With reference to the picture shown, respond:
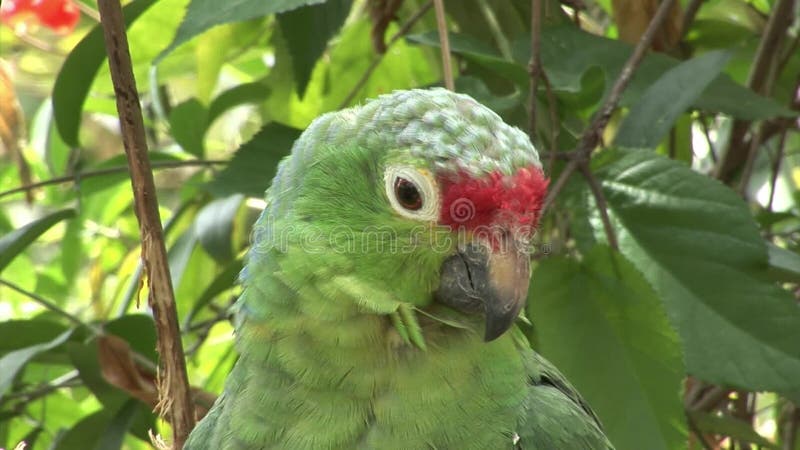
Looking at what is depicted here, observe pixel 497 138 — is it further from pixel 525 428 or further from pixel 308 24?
pixel 308 24

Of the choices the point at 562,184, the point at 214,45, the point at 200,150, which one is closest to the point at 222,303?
the point at 200,150

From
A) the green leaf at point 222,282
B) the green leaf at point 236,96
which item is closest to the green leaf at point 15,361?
the green leaf at point 222,282

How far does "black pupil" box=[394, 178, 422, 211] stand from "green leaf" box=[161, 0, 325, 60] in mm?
296

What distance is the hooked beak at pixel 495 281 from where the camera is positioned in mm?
1021

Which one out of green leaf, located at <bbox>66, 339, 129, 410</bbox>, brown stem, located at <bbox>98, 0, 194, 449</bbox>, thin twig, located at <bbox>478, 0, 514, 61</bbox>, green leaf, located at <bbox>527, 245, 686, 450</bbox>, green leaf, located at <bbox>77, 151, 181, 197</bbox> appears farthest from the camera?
green leaf, located at <bbox>77, 151, 181, 197</bbox>

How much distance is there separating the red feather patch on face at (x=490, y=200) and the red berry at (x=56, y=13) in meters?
1.37

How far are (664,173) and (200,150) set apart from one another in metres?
0.87

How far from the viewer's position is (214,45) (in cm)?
173

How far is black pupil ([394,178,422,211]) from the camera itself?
103 cm

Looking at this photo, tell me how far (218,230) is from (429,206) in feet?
2.45

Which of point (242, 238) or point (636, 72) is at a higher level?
point (636, 72)

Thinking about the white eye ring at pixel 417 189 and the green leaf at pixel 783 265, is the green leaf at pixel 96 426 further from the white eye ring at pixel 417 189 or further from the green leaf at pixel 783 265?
the green leaf at pixel 783 265

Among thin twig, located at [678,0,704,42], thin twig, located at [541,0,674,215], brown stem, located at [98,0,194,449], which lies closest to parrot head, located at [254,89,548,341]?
brown stem, located at [98,0,194,449]

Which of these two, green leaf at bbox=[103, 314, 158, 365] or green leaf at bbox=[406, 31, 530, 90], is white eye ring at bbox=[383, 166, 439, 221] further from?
green leaf at bbox=[103, 314, 158, 365]
